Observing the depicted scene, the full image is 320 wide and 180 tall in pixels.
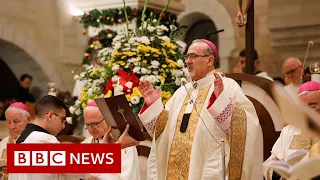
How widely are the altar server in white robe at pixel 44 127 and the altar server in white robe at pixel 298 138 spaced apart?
5.19ft

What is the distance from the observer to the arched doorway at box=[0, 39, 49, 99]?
13.2 metres

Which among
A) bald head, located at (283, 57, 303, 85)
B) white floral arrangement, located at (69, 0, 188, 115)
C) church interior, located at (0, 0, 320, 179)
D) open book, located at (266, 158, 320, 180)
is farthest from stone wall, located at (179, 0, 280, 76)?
open book, located at (266, 158, 320, 180)

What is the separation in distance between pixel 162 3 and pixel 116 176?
3.98m

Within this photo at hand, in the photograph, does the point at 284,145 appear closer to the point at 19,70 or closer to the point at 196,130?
the point at 196,130

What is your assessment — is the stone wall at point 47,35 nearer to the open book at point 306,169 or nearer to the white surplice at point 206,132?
the white surplice at point 206,132

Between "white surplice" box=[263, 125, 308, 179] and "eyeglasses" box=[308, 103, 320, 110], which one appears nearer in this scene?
"eyeglasses" box=[308, 103, 320, 110]

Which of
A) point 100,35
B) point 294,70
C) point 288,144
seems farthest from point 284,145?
point 100,35

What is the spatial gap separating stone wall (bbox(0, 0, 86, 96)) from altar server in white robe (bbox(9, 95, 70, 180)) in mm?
7566

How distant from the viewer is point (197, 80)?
5.77 m

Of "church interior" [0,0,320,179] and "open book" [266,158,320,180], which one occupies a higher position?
"church interior" [0,0,320,179]

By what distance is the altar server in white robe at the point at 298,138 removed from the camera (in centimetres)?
515

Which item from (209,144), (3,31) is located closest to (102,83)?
(209,144)

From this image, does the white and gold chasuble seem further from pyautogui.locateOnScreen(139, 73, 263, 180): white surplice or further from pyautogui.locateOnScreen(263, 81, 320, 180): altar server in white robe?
pyautogui.locateOnScreen(139, 73, 263, 180): white surplice

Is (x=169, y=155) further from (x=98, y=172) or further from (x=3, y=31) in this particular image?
(x=3, y=31)
